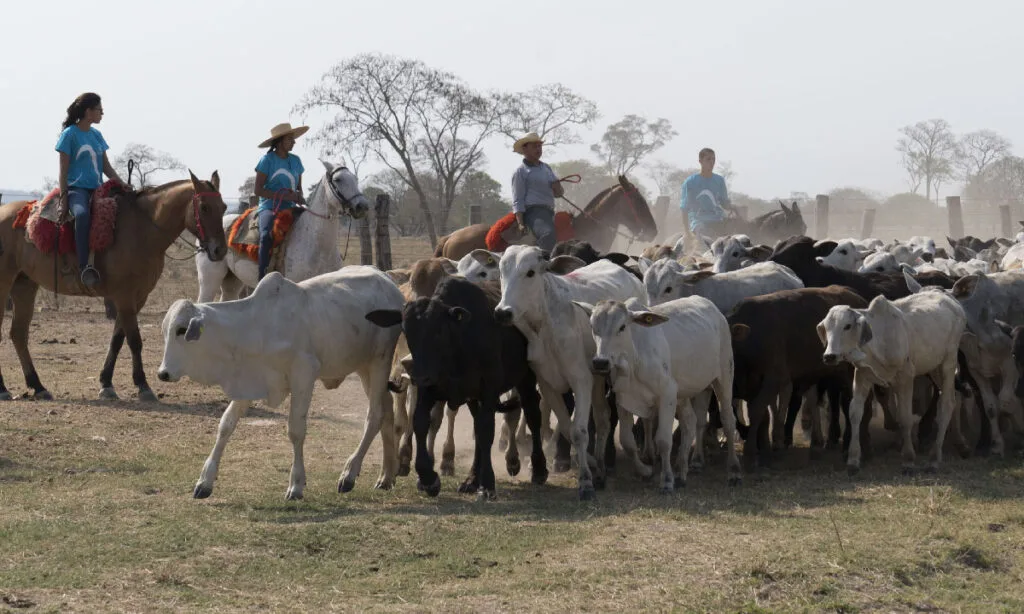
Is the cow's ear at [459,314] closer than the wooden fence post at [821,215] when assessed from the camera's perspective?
Yes

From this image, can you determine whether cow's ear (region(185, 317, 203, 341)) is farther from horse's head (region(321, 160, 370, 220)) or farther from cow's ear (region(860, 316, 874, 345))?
horse's head (region(321, 160, 370, 220))

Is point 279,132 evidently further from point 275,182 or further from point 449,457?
point 449,457

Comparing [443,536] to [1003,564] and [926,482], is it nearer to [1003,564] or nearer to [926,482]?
[1003,564]

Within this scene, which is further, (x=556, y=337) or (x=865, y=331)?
(x=865, y=331)

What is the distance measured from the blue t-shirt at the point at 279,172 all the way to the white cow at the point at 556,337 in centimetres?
493

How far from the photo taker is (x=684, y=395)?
9.43m

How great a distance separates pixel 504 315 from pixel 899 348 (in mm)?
3023

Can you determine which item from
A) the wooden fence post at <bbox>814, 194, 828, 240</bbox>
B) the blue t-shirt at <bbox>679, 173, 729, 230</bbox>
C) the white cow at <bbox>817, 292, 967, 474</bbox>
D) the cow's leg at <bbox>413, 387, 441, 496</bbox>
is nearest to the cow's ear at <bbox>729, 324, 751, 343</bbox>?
the white cow at <bbox>817, 292, 967, 474</bbox>

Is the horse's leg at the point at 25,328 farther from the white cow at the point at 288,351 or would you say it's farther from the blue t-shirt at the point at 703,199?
the blue t-shirt at the point at 703,199

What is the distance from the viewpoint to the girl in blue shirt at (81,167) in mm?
12930

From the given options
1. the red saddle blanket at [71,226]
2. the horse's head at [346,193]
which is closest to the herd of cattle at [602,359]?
the horse's head at [346,193]

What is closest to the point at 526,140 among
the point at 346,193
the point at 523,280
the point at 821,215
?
the point at 346,193

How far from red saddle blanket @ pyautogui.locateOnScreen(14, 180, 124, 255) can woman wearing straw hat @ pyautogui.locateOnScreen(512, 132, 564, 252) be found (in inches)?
169

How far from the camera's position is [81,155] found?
1320cm
